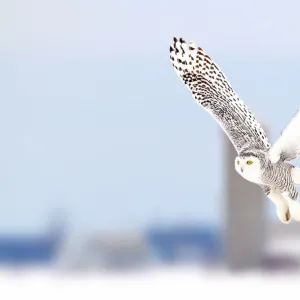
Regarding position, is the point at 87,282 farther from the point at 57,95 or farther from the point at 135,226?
the point at 57,95

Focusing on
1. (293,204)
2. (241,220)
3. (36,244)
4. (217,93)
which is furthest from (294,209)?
(36,244)

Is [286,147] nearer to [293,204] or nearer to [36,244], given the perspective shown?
[293,204]

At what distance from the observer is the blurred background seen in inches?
55.9

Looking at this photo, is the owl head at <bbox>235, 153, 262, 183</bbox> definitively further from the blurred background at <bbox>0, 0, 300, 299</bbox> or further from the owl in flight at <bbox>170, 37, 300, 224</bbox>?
the blurred background at <bbox>0, 0, 300, 299</bbox>

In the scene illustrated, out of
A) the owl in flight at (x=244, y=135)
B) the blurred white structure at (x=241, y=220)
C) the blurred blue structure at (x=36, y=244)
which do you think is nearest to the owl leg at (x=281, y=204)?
the owl in flight at (x=244, y=135)

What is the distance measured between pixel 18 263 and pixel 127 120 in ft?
1.46

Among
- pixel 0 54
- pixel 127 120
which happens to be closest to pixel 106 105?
pixel 127 120

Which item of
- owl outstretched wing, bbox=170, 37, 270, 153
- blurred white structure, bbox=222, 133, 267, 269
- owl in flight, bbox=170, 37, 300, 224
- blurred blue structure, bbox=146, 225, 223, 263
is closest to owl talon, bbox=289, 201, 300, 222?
owl in flight, bbox=170, 37, 300, 224

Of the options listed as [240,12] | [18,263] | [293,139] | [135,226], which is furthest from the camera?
[18,263]

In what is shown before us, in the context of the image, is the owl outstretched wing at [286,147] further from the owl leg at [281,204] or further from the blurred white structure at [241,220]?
the blurred white structure at [241,220]

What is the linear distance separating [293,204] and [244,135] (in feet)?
0.44

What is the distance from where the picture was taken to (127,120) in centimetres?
153

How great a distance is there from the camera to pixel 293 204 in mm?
1045

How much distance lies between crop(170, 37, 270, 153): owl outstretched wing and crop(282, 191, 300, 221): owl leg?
84 mm
